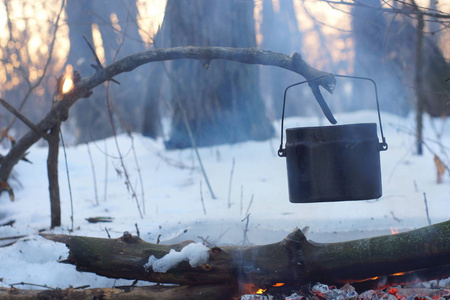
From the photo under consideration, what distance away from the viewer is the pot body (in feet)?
7.09

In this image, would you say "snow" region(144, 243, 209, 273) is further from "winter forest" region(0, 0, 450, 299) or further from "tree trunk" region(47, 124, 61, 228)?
"tree trunk" region(47, 124, 61, 228)

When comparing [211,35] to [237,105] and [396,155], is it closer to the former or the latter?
[237,105]

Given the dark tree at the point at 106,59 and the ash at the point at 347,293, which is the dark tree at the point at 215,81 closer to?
the dark tree at the point at 106,59

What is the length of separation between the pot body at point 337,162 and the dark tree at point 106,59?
470 centimetres

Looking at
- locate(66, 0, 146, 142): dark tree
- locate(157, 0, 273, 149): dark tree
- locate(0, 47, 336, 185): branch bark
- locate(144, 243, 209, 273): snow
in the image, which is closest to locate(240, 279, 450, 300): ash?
locate(144, 243, 209, 273): snow

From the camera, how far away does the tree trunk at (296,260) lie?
2117mm

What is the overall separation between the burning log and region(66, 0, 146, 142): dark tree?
4.42m

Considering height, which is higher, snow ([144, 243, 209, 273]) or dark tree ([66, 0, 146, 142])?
dark tree ([66, 0, 146, 142])

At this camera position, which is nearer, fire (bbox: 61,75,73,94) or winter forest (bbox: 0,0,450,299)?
winter forest (bbox: 0,0,450,299)

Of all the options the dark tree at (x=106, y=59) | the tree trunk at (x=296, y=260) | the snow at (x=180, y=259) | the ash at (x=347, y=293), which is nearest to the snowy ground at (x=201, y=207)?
the tree trunk at (x=296, y=260)

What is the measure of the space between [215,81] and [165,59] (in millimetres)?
3904

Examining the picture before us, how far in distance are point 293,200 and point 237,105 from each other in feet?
15.4

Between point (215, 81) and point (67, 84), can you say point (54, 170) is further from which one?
point (215, 81)

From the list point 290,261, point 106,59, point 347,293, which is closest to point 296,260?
point 290,261
